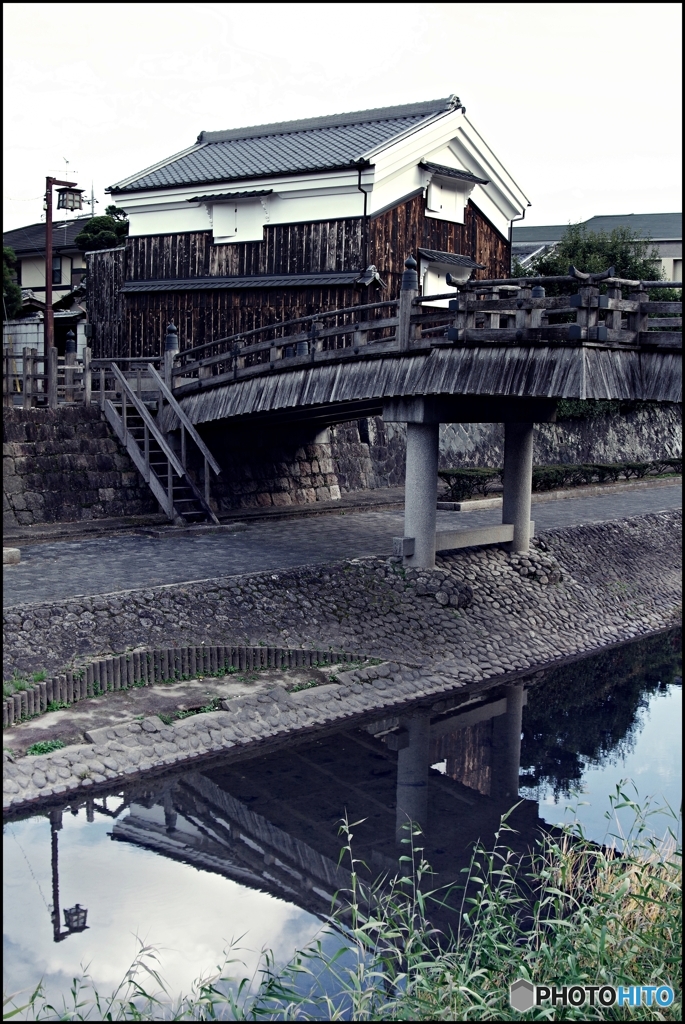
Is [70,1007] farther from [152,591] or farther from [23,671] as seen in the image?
[152,591]

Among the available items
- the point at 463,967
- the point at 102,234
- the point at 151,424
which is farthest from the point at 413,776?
the point at 102,234

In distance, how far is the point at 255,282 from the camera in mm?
25438

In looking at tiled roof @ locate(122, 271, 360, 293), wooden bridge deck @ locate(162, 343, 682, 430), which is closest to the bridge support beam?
wooden bridge deck @ locate(162, 343, 682, 430)

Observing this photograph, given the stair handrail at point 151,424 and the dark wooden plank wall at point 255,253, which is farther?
the dark wooden plank wall at point 255,253

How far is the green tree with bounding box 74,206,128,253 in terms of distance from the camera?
4034 cm

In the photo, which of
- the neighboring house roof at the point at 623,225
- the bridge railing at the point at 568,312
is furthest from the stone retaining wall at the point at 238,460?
the neighboring house roof at the point at 623,225

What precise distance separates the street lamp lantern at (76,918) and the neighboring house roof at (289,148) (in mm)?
18169

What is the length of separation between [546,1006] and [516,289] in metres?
11.4

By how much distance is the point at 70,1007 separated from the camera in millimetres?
8328

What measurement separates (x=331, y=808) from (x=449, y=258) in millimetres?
17495

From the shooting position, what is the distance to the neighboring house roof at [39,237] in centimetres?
4624

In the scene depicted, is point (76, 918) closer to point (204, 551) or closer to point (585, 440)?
point (204, 551)

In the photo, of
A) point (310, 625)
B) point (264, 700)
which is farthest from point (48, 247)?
point (264, 700)

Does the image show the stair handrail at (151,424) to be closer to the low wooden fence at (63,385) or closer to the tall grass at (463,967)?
the low wooden fence at (63,385)
